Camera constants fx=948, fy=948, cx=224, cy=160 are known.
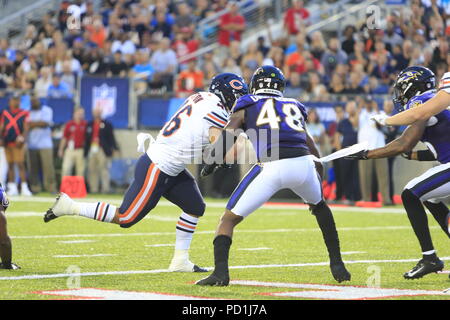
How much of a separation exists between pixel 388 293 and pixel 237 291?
1054mm

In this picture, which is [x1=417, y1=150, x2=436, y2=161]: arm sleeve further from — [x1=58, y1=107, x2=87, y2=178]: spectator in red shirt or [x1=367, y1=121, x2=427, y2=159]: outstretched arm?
[x1=58, y1=107, x2=87, y2=178]: spectator in red shirt

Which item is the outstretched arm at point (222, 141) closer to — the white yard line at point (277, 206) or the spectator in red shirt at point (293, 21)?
the white yard line at point (277, 206)

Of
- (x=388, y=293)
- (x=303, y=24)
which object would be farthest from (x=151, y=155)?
(x=303, y=24)

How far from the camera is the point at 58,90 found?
64.6 ft

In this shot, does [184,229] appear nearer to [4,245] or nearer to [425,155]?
[4,245]

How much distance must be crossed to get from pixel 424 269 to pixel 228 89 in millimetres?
2132

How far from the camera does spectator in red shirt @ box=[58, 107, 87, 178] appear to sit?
19000 mm

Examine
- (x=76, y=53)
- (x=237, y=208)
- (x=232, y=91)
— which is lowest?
(x=237, y=208)

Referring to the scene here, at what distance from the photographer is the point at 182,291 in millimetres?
6660

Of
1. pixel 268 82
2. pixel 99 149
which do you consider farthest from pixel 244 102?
pixel 99 149

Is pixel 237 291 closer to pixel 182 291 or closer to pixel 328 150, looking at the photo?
pixel 182 291

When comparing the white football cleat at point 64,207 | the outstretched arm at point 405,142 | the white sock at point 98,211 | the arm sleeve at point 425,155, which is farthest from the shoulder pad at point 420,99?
the white football cleat at point 64,207

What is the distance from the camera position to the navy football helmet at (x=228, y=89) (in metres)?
7.73

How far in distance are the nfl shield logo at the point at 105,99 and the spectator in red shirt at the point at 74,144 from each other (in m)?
0.48
